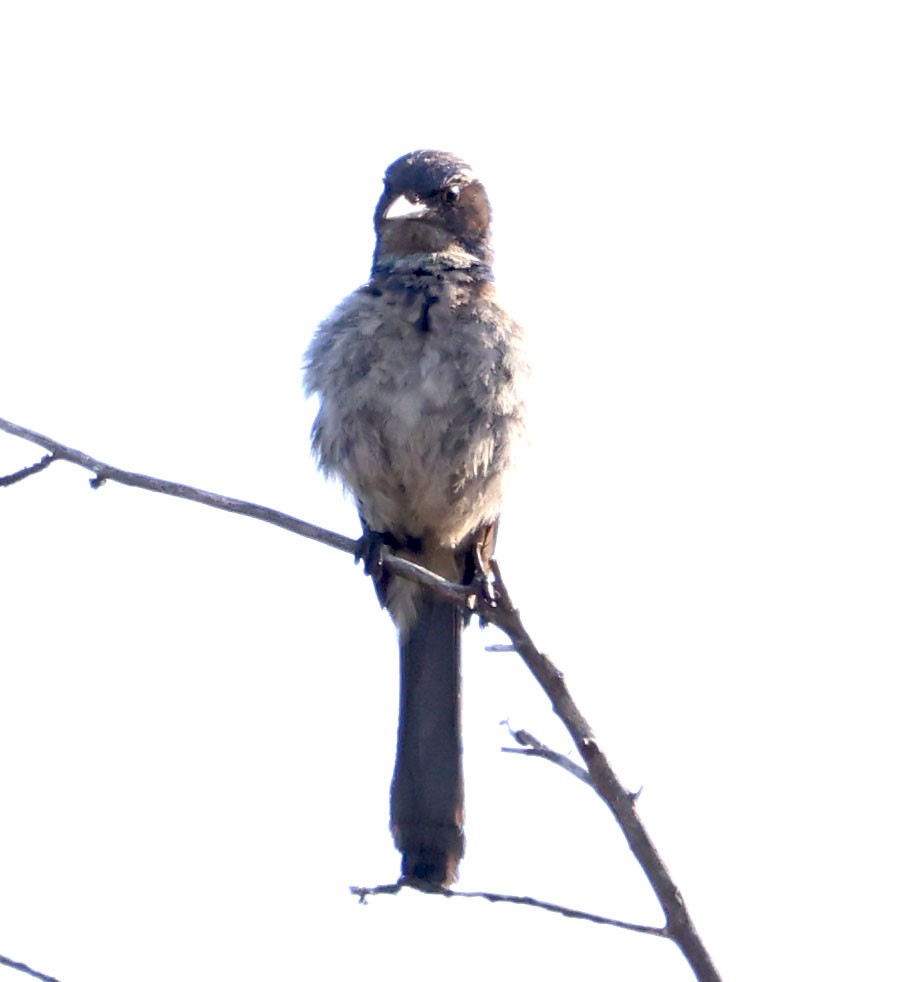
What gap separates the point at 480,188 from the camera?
20.6 ft

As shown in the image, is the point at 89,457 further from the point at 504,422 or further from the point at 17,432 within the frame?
the point at 504,422

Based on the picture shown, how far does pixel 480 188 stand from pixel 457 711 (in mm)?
2185

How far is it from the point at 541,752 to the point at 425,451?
191 centimetres

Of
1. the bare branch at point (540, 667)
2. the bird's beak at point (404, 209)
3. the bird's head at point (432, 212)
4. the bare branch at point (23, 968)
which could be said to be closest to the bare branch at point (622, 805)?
the bare branch at point (540, 667)

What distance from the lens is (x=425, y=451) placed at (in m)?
5.11

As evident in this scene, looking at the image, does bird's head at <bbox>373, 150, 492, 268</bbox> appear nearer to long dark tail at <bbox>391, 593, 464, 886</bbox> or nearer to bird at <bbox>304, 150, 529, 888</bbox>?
bird at <bbox>304, 150, 529, 888</bbox>

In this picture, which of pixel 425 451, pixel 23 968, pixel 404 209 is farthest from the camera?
pixel 404 209

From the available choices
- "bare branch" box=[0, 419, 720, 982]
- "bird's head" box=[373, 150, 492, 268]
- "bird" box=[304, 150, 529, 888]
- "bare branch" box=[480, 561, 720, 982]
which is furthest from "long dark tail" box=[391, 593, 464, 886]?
→ "bare branch" box=[480, 561, 720, 982]

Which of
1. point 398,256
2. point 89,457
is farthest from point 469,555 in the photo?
point 89,457

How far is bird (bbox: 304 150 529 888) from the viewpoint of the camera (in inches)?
198

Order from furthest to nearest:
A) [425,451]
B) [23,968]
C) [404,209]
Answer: [404,209] → [425,451] → [23,968]

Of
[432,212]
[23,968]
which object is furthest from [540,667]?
[432,212]

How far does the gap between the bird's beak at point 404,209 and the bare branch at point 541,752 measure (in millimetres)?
2816

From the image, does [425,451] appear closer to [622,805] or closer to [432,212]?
[432,212]
